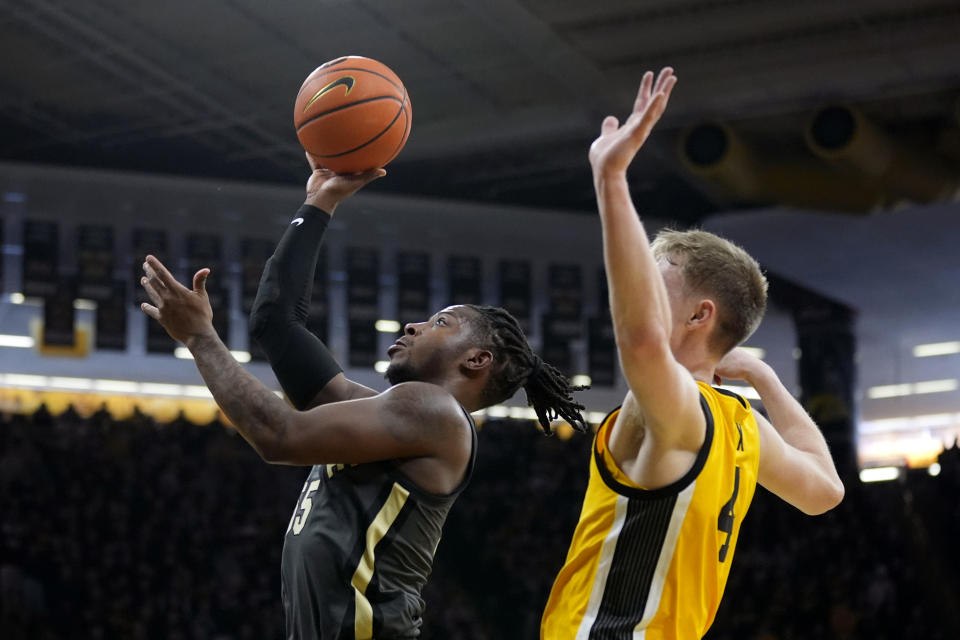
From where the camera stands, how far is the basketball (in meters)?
3.16

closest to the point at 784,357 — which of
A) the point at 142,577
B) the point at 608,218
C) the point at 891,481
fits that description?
the point at 891,481

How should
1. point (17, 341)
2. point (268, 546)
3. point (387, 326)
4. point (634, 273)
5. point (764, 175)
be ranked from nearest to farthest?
1. point (634, 273)
2. point (764, 175)
3. point (268, 546)
4. point (387, 326)
5. point (17, 341)

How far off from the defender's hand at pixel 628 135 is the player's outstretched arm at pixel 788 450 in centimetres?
92

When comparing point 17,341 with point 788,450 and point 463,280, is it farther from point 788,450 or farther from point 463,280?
point 788,450

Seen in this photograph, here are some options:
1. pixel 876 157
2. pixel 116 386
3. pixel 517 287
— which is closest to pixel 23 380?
pixel 116 386

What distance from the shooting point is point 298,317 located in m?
2.86

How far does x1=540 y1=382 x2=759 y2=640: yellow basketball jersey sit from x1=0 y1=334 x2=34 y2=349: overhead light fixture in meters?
16.0

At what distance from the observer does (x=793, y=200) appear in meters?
12.2

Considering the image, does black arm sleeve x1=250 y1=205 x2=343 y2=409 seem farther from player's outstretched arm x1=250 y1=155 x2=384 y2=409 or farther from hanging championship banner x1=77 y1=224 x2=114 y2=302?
hanging championship banner x1=77 y1=224 x2=114 y2=302

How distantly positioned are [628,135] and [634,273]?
24 cm

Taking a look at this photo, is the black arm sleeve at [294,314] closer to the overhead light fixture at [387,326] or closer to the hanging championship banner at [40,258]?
the hanging championship banner at [40,258]

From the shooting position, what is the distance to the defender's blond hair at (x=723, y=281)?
7.64 feet

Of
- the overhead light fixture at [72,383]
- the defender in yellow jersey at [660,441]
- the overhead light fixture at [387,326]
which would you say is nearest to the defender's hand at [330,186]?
the defender in yellow jersey at [660,441]

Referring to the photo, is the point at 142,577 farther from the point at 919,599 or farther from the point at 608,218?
the point at 608,218
